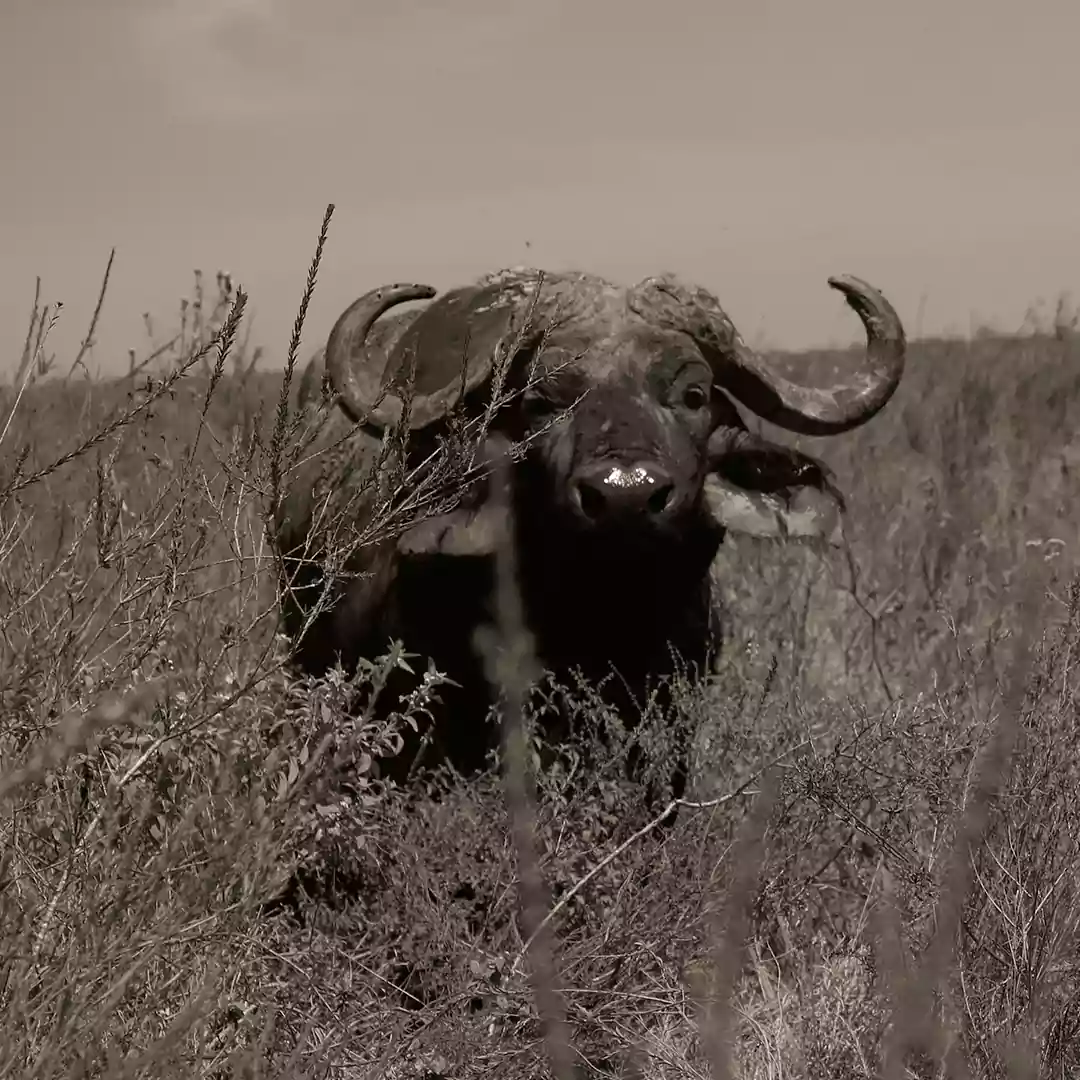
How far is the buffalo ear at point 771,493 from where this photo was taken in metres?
5.02

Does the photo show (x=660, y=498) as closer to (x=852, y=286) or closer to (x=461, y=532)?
(x=461, y=532)

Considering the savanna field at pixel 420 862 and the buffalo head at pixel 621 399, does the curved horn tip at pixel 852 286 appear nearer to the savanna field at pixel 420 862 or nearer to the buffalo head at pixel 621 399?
the buffalo head at pixel 621 399

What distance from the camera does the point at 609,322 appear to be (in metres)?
4.97

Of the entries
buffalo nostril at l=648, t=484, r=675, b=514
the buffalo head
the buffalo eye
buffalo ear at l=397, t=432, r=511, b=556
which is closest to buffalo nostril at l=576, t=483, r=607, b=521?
the buffalo head

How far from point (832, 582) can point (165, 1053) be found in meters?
4.81

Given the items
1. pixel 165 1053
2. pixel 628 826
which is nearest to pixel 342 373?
pixel 628 826

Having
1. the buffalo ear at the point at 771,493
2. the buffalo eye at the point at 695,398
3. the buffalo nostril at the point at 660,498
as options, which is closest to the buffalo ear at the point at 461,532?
the buffalo nostril at the point at 660,498

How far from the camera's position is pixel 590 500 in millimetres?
4336

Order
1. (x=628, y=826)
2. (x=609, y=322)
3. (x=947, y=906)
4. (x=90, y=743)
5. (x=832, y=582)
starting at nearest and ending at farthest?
1. (x=947, y=906)
2. (x=90, y=743)
3. (x=628, y=826)
4. (x=609, y=322)
5. (x=832, y=582)

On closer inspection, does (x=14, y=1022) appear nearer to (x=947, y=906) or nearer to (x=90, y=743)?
(x=90, y=743)

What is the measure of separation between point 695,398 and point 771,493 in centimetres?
48

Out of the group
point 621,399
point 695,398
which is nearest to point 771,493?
point 695,398

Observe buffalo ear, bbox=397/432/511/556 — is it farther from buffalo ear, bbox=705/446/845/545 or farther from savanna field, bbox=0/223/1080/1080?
buffalo ear, bbox=705/446/845/545

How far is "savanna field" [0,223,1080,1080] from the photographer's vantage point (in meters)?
2.22
